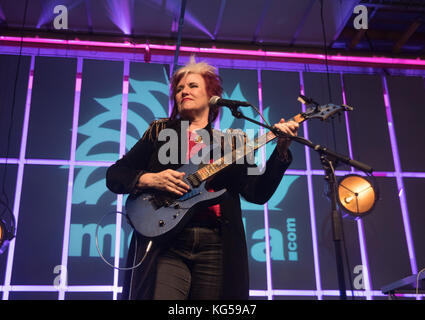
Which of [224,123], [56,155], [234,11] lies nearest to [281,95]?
[224,123]

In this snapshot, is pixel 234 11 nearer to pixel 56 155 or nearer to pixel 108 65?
pixel 108 65

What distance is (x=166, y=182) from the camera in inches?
82.4

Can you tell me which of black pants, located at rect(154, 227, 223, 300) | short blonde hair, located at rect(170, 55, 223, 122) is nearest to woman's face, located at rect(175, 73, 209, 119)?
short blonde hair, located at rect(170, 55, 223, 122)

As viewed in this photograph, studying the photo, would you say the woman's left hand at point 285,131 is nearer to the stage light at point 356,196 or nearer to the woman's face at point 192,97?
the woman's face at point 192,97

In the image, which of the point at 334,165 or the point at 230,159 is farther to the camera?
the point at 230,159

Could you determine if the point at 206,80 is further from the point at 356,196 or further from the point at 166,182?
the point at 356,196

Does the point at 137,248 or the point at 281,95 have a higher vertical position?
the point at 281,95

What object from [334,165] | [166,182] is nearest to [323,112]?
[334,165]

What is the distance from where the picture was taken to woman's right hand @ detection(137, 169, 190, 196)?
6.82 ft

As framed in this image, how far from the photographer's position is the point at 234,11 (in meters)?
5.06

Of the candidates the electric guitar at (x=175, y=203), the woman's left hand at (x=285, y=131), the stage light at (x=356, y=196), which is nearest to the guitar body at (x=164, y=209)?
the electric guitar at (x=175, y=203)

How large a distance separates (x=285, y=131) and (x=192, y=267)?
788 millimetres

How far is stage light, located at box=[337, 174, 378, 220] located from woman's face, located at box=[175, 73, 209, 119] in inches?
89.2
